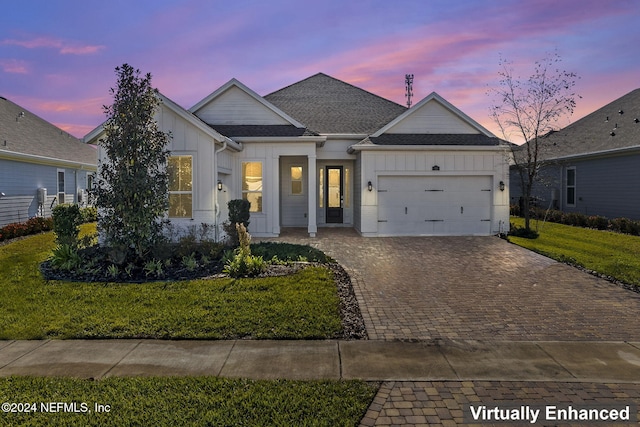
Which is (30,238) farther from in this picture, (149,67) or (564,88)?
(564,88)

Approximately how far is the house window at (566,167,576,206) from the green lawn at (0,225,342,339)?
54.9 feet

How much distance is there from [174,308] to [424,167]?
1113 centimetres

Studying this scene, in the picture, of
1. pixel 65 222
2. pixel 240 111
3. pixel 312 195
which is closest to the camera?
pixel 65 222

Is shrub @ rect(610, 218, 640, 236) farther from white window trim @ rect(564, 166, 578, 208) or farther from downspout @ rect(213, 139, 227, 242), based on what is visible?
downspout @ rect(213, 139, 227, 242)

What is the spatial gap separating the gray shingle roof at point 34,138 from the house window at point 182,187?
26.9 feet

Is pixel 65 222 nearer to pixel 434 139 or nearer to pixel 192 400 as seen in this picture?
pixel 192 400

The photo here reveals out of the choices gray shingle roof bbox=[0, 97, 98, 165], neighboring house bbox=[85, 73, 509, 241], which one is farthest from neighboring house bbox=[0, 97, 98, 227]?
neighboring house bbox=[85, 73, 509, 241]

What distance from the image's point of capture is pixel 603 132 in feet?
62.5

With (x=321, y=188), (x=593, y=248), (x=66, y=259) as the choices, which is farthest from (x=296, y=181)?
(x=593, y=248)

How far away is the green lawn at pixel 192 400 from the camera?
355 cm

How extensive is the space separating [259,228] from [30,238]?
827 centimetres

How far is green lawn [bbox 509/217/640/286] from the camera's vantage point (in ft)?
31.5

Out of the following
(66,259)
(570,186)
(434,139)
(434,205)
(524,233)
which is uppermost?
(434,139)

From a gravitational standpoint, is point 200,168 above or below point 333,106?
below
